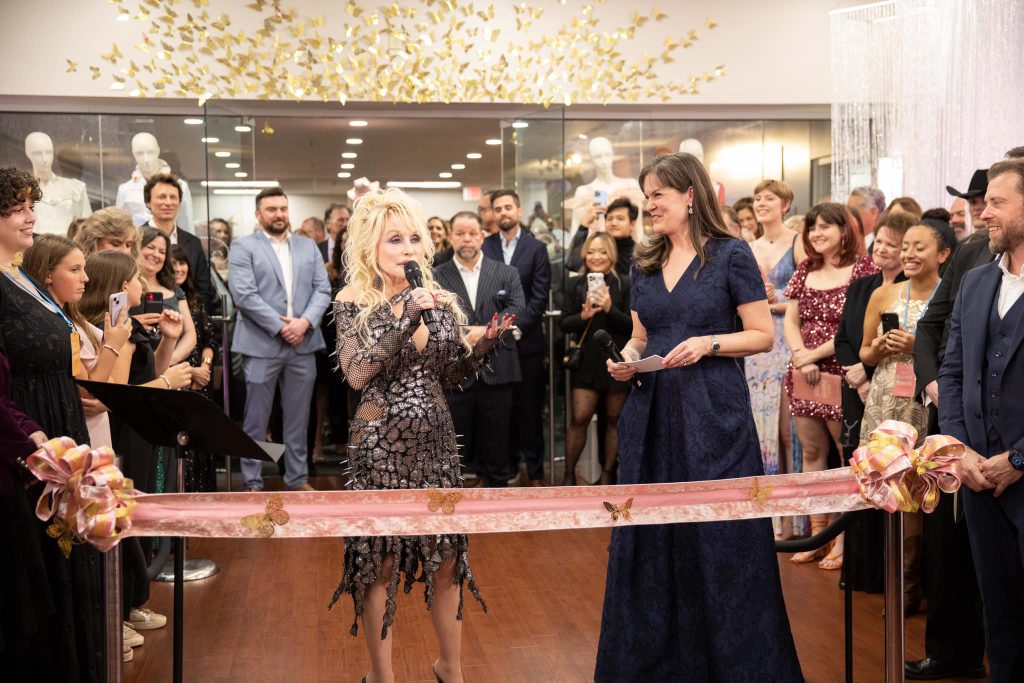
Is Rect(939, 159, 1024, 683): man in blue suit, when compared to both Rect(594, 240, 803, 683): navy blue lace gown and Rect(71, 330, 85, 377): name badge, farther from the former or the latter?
Rect(71, 330, 85, 377): name badge

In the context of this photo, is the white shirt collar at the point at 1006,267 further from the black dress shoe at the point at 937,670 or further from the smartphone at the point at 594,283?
the smartphone at the point at 594,283

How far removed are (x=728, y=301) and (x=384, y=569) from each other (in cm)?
139

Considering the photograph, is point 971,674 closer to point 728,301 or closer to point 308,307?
point 728,301

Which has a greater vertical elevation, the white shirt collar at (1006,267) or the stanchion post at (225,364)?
the white shirt collar at (1006,267)

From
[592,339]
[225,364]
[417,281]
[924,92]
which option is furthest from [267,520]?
[924,92]

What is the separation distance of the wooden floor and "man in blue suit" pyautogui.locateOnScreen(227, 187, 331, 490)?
42.6 inches

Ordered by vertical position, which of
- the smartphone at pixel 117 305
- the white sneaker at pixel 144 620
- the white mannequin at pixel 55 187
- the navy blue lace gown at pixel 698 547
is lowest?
the white sneaker at pixel 144 620

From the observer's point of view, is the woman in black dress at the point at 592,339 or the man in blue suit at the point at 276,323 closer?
the woman in black dress at the point at 592,339

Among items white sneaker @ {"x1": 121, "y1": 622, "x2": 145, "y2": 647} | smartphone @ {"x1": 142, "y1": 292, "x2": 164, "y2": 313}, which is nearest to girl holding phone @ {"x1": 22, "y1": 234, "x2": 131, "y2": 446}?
smartphone @ {"x1": 142, "y1": 292, "x2": 164, "y2": 313}

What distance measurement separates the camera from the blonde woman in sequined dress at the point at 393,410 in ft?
10.3

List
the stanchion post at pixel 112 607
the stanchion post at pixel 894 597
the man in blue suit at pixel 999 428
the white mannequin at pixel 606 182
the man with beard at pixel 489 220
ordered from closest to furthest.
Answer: the stanchion post at pixel 112 607
the stanchion post at pixel 894 597
the man in blue suit at pixel 999 428
the man with beard at pixel 489 220
the white mannequin at pixel 606 182

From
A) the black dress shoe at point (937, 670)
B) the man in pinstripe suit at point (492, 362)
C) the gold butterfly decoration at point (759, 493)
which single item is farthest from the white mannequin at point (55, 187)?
the black dress shoe at point (937, 670)

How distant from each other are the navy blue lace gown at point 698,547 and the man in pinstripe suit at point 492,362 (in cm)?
293

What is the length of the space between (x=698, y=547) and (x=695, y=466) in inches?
10.0
